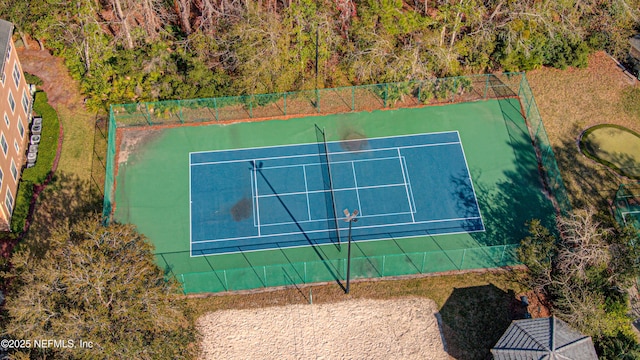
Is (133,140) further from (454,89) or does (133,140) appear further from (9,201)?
(454,89)

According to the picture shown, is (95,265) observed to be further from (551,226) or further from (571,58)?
(571,58)

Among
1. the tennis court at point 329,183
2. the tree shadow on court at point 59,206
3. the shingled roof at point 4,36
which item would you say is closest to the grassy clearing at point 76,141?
the tree shadow on court at point 59,206

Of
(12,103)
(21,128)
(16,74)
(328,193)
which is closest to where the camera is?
(328,193)

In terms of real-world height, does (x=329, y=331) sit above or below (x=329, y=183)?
below

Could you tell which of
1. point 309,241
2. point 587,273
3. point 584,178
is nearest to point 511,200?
point 584,178

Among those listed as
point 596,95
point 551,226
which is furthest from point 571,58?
point 551,226

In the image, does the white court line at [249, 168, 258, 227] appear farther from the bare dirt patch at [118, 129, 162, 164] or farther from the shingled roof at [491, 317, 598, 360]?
the shingled roof at [491, 317, 598, 360]
